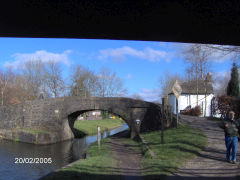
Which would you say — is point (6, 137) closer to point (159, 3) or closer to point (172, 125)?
point (172, 125)

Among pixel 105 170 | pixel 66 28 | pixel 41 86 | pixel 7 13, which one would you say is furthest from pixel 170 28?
pixel 41 86

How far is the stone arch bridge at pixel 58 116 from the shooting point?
19.9 metres

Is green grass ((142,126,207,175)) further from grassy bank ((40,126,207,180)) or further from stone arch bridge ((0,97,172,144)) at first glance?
stone arch bridge ((0,97,172,144))

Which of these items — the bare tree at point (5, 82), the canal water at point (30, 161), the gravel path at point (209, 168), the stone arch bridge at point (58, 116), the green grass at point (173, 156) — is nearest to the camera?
the gravel path at point (209, 168)

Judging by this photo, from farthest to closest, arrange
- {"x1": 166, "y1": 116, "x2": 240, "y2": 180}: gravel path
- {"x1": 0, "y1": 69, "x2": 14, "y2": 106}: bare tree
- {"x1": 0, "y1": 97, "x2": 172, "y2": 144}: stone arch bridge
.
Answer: {"x1": 0, "y1": 69, "x2": 14, "y2": 106}: bare tree < {"x1": 0, "y1": 97, "x2": 172, "y2": 144}: stone arch bridge < {"x1": 166, "y1": 116, "x2": 240, "y2": 180}: gravel path

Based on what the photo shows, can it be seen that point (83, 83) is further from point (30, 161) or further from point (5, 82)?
point (30, 161)

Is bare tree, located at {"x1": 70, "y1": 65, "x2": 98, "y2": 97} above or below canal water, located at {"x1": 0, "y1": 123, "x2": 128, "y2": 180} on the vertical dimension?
above

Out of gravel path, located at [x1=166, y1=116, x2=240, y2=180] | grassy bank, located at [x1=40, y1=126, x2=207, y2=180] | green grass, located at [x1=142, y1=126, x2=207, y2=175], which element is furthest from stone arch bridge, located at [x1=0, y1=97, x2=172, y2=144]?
gravel path, located at [x1=166, y1=116, x2=240, y2=180]

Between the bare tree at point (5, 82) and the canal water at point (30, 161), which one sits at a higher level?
the bare tree at point (5, 82)

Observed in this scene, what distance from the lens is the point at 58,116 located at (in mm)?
23703

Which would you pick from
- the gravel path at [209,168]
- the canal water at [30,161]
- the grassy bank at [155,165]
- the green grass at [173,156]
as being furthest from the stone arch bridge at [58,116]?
the gravel path at [209,168]

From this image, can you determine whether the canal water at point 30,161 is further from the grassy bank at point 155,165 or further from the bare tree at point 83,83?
the bare tree at point 83,83

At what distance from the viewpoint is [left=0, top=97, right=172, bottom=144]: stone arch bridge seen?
1992 centimetres

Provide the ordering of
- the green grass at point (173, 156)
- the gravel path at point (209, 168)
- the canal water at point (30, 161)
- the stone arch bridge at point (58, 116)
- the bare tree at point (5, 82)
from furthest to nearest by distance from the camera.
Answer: the bare tree at point (5, 82), the stone arch bridge at point (58, 116), the canal water at point (30, 161), the green grass at point (173, 156), the gravel path at point (209, 168)
